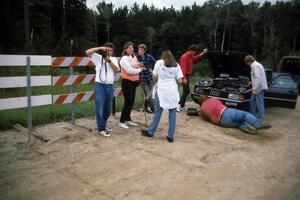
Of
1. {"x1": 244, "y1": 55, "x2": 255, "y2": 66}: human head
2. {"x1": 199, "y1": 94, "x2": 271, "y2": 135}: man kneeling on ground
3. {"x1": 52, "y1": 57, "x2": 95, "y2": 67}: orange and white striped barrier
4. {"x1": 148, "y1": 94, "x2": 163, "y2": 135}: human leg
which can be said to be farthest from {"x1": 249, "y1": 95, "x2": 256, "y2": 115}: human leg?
{"x1": 52, "y1": 57, "x2": 95, "y2": 67}: orange and white striped barrier

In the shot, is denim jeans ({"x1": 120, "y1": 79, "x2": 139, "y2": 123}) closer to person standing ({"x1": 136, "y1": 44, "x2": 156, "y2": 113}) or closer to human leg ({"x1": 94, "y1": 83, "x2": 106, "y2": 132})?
human leg ({"x1": 94, "y1": 83, "x2": 106, "y2": 132})

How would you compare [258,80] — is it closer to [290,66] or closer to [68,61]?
[68,61]

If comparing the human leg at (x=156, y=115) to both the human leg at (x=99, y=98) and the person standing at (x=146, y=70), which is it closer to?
the human leg at (x=99, y=98)

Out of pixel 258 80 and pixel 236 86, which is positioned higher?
pixel 258 80

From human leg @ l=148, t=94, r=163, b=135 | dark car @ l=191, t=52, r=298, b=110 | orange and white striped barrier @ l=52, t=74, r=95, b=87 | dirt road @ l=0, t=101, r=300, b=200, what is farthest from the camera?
dark car @ l=191, t=52, r=298, b=110

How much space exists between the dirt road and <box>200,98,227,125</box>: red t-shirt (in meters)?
0.84

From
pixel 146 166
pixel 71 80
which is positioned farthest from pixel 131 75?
pixel 146 166

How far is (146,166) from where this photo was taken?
517 cm

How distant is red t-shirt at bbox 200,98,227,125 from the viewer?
834 centimetres

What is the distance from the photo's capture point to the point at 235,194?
4379mm

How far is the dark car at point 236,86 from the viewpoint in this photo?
904 cm

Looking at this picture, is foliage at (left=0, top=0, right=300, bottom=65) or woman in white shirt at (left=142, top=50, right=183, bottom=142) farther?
foliage at (left=0, top=0, right=300, bottom=65)

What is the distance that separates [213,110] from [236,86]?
5.58ft


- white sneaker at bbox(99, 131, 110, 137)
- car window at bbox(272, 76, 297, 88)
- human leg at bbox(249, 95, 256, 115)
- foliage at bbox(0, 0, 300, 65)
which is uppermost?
foliage at bbox(0, 0, 300, 65)
